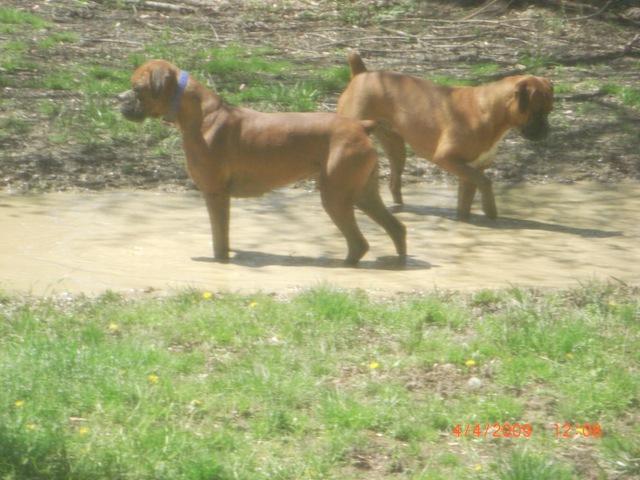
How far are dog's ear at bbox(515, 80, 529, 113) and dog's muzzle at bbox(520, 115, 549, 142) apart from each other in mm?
139

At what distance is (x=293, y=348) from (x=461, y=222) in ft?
13.3

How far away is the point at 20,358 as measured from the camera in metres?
6.04

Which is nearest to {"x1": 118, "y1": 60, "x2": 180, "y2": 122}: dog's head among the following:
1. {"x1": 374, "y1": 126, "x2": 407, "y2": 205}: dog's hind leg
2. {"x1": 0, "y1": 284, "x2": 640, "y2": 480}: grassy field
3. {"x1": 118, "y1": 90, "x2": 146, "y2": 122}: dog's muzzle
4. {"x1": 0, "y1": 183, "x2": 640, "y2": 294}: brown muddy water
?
{"x1": 118, "y1": 90, "x2": 146, "y2": 122}: dog's muzzle

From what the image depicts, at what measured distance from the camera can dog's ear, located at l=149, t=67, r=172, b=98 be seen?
8852 mm

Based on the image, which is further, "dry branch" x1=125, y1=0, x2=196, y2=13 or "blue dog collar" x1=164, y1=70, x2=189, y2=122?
"dry branch" x1=125, y1=0, x2=196, y2=13

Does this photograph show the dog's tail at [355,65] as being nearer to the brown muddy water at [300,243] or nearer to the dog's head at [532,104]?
the brown muddy water at [300,243]

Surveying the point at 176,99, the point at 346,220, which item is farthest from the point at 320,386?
the point at 176,99

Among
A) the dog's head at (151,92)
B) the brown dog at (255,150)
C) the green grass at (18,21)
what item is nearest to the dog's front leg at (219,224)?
the brown dog at (255,150)

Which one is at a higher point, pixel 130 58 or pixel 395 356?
pixel 130 58

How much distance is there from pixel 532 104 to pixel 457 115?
61 centimetres

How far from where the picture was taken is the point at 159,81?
8852 millimetres

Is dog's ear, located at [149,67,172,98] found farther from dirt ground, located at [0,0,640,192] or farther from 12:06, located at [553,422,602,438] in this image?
12:06, located at [553,422,602,438]

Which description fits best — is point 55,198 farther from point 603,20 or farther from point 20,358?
point 603,20

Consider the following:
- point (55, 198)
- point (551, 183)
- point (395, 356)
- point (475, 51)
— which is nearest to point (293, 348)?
point (395, 356)
